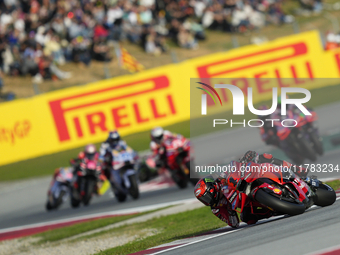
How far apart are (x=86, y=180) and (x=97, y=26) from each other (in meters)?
8.03

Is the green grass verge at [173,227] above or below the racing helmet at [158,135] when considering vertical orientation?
below

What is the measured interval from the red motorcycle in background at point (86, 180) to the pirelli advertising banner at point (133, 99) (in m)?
4.08

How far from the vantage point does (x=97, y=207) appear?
40.7 ft

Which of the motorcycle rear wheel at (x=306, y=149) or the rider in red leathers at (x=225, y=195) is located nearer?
the rider in red leathers at (x=225, y=195)

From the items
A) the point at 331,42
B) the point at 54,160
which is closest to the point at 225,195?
the point at 54,160

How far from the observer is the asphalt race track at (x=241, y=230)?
4.87 meters

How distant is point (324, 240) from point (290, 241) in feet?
1.08

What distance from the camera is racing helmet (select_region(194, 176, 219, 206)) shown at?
633 cm

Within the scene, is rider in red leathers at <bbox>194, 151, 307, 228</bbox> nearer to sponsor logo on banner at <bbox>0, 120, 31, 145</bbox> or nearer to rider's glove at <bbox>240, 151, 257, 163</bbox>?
rider's glove at <bbox>240, 151, 257, 163</bbox>

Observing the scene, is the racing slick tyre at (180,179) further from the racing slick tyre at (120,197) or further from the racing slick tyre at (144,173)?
the racing slick tyre at (120,197)

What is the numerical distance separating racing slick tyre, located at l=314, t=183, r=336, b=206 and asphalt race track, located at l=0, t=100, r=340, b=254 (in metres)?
0.09

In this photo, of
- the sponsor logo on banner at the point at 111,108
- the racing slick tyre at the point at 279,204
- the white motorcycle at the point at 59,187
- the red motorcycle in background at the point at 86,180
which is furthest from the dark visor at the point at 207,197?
the sponsor logo on banner at the point at 111,108

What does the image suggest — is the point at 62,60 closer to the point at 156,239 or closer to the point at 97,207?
the point at 97,207

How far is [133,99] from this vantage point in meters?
17.0
